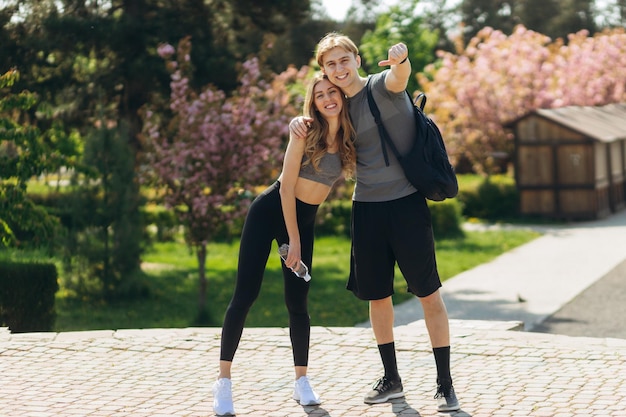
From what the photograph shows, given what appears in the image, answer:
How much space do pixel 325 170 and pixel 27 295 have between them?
5.30 metres

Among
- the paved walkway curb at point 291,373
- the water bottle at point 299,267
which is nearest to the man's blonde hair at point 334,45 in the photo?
the water bottle at point 299,267

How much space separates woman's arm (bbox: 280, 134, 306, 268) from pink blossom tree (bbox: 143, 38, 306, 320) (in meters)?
7.86

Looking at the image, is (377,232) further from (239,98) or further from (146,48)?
(146,48)

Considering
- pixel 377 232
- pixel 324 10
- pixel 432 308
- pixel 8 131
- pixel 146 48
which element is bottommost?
pixel 432 308

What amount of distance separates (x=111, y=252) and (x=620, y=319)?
646cm

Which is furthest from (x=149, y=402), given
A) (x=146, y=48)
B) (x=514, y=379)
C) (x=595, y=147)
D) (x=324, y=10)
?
(x=324, y=10)

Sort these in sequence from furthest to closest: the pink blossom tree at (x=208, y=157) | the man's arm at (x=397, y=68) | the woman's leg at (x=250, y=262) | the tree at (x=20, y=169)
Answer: the pink blossom tree at (x=208, y=157) → the tree at (x=20, y=169) → the woman's leg at (x=250, y=262) → the man's arm at (x=397, y=68)

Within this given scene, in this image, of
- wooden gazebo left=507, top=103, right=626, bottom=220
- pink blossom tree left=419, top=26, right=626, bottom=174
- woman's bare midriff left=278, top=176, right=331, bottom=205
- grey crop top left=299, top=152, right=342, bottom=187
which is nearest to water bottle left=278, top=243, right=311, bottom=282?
woman's bare midriff left=278, top=176, right=331, bottom=205

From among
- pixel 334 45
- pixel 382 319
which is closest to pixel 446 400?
pixel 382 319

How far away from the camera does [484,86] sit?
28.6 metres

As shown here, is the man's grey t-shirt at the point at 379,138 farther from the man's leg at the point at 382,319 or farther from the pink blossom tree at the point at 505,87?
the pink blossom tree at the point at 505,87

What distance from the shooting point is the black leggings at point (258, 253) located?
19.4 ft

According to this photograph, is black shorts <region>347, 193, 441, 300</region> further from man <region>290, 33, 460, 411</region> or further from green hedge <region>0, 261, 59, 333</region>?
green hedge <region>0, 261, 59, 333</region>

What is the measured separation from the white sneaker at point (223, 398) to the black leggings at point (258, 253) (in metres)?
0.13
